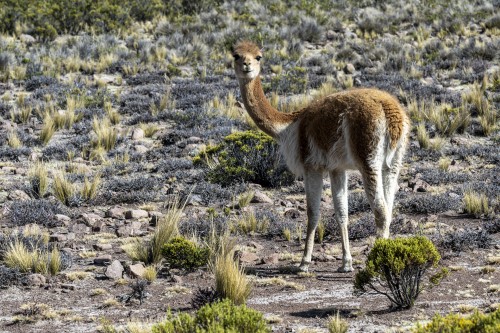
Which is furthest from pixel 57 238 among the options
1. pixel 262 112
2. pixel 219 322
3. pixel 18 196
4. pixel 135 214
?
pixel 219 322

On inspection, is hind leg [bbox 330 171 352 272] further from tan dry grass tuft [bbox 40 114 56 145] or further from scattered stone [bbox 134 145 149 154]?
tan dry grass tuft [bbox 40 114 56 145]

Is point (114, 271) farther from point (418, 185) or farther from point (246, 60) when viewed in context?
point (418, 185)

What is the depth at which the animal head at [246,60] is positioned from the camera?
726 cm

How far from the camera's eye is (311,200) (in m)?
7.01

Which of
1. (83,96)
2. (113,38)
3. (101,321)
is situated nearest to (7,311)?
(101,321)

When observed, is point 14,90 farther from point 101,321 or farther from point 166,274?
point 101,321

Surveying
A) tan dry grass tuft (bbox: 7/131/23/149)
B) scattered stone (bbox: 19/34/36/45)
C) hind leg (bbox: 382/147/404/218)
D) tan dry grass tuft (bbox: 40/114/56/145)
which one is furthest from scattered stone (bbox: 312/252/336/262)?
scattered stone (bbox: 19/34/36/45)

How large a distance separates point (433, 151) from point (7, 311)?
766cm

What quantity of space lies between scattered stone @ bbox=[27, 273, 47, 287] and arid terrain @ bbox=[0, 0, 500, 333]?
1 cm

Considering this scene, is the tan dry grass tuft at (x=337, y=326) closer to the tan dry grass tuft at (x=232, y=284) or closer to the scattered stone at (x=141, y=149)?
the tan dry grass tuft at (x=232, y=284)

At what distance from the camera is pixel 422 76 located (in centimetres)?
1738

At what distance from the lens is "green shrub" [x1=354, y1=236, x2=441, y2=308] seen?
5.54 metres

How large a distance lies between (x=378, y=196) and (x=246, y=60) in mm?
1852

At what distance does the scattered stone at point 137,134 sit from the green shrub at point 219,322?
9.11 meters
